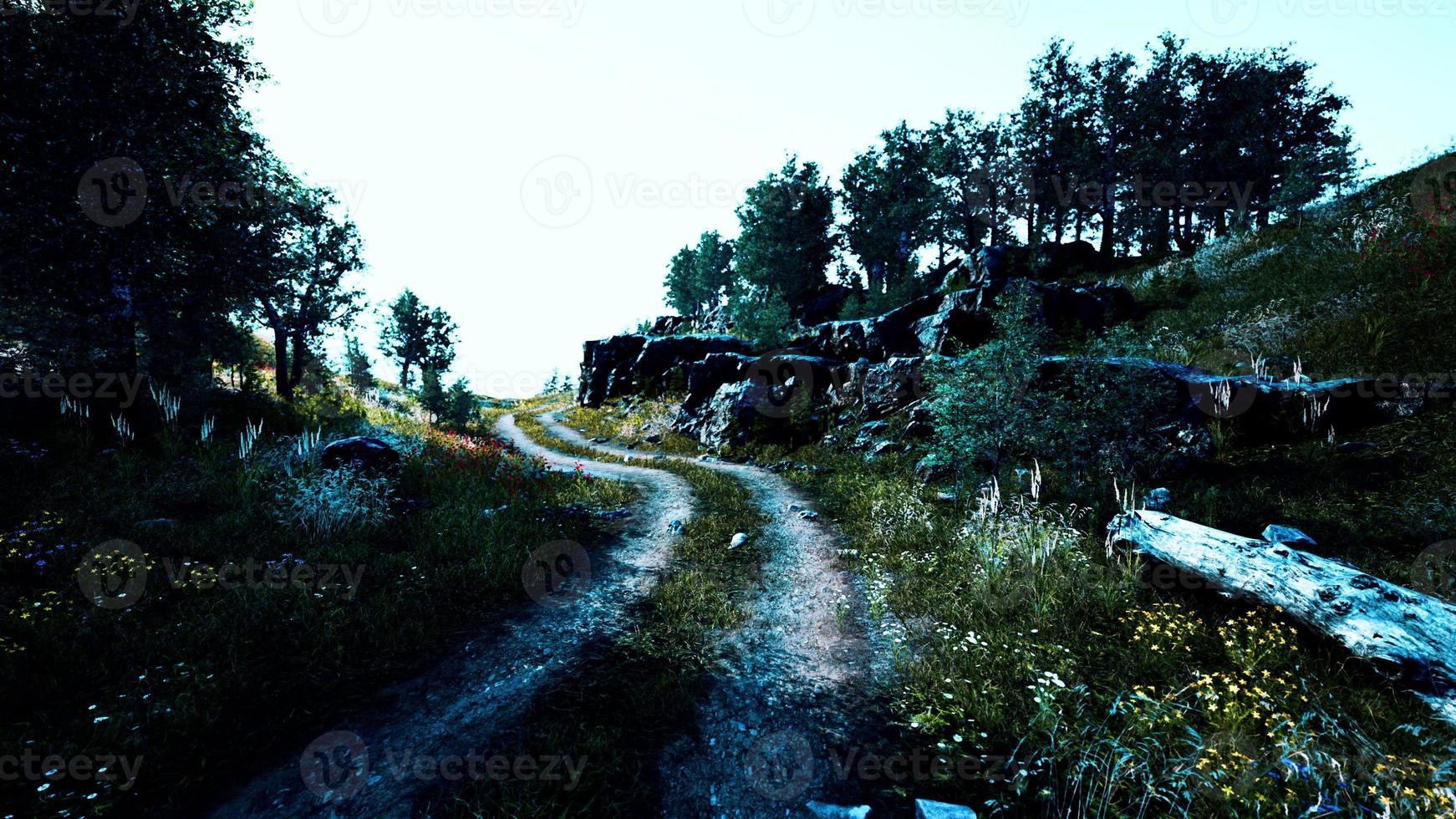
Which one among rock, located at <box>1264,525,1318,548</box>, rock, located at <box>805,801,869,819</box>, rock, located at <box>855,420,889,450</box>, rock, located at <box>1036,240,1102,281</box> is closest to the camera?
rock, located at <box>805,801,869,819</box>

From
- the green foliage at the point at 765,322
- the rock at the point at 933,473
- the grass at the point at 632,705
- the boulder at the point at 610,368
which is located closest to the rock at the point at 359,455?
the grass at the point at 632,705

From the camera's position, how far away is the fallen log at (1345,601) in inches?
145

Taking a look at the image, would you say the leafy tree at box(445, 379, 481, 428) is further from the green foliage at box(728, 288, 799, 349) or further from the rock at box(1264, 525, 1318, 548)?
the rock at box(1264, 525, 1318, 548)

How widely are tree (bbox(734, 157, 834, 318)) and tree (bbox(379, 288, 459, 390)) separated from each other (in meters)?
30.7

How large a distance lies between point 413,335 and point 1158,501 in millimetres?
Answer: 54161

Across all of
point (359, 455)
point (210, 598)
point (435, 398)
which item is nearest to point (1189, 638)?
point (210, 598)

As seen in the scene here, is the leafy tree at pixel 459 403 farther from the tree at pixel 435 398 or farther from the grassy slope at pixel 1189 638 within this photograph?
the grassy slope at pixel 1189 638

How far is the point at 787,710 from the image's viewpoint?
4152 millimetres

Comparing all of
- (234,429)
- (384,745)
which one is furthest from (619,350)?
(384,745)

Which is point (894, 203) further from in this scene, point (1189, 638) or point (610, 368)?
point (1189, 638)

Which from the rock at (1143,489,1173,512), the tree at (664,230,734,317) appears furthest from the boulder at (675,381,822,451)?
the tree at (664,230,734,317)

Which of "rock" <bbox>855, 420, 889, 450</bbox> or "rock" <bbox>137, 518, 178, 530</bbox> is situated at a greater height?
"rock" <bbox>855, 420, 889, 450</bbox>

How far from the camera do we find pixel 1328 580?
434cm

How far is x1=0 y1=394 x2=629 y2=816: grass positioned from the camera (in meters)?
3.38
